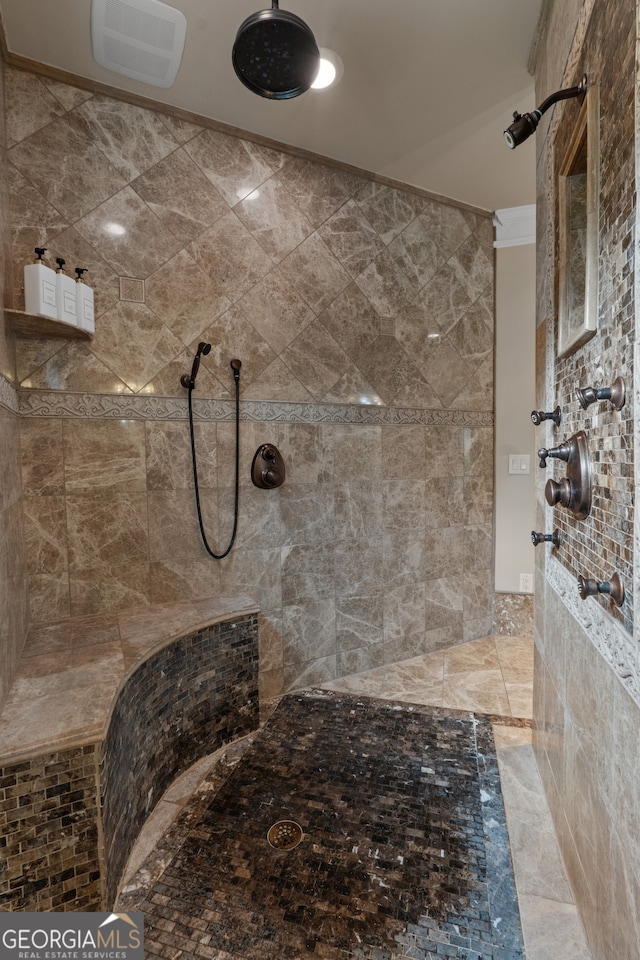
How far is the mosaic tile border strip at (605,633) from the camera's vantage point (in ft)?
2.94

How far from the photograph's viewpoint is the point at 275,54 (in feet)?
4.76

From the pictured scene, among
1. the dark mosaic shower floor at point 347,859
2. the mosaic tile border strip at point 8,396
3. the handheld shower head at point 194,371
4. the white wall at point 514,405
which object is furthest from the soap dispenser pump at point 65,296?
the white wall at point 514,405

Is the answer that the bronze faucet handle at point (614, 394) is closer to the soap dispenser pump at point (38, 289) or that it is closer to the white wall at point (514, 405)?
the soap dispenser pump at point (38, 289)

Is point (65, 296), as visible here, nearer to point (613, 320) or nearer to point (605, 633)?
point (613, 320)

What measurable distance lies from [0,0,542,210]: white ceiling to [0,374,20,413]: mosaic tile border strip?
51.7 inches

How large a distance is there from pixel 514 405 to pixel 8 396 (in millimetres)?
2802

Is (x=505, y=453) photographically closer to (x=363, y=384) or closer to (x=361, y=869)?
(x=363, y=384)

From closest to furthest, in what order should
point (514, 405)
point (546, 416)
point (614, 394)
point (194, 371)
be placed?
point (614, 394) → point (546, 416) → point (194, 371) → point (514, 405)

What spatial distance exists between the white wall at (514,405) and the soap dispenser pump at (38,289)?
8.48 ft

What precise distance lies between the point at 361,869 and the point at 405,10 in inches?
112

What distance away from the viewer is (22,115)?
6.28ft

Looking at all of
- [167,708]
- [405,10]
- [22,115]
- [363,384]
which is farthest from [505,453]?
[22,115]

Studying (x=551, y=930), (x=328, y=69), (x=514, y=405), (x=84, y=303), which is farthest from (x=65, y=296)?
(x=514, y=405)

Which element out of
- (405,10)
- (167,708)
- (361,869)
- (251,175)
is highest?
(405,10)
